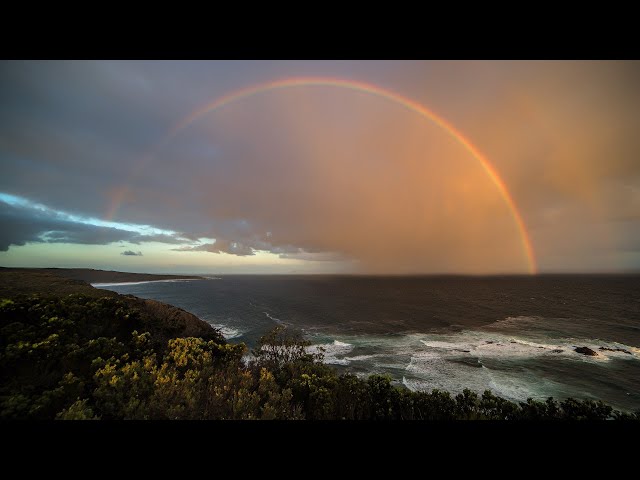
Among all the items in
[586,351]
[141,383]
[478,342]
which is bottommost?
[478,342]

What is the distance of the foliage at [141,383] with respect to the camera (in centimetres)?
425

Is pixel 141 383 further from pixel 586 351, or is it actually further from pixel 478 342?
pixel 586 351

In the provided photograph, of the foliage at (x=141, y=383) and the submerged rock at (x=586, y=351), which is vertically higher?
the foliage at (x=141, y=383)

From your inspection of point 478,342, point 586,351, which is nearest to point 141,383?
point 478,342

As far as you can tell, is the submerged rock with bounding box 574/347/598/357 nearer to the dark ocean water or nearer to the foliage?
the dark ocean water

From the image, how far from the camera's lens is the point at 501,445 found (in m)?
1.82

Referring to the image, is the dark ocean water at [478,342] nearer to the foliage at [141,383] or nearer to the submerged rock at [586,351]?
the submerged rock at [586,351]

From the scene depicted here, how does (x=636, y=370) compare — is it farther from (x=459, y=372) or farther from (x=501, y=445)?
(x=501, y=445)

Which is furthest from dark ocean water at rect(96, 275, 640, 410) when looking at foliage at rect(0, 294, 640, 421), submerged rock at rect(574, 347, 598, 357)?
foliage at rect(0, 294, 640, 421)

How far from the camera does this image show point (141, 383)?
4.72 metres

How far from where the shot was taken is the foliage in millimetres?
4251

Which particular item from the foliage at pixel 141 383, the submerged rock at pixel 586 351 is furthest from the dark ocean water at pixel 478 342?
the foliage at pixel 141 383
